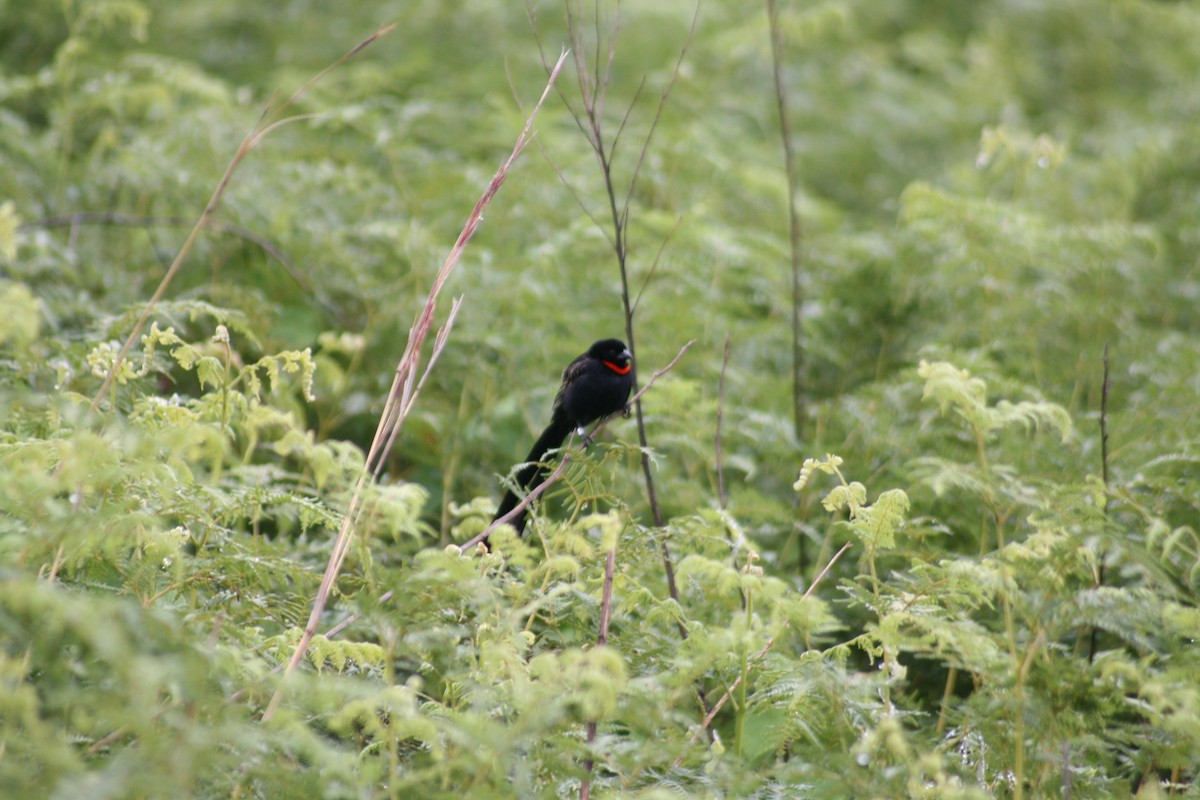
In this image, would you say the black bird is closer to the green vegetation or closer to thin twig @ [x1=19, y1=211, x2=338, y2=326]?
the green vegetation

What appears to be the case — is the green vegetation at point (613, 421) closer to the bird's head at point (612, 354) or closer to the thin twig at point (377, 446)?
the thin twig at point (377, 446)

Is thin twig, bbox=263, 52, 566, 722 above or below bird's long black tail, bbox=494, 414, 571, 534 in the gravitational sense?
above

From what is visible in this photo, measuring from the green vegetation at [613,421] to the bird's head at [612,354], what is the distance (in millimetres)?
235

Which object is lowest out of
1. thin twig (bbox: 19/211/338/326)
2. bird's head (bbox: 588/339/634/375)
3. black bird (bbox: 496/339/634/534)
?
black bird (bbox: 496/339/634/534)

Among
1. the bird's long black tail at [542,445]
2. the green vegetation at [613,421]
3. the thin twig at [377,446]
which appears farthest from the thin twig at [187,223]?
the thin twig at [377,446]

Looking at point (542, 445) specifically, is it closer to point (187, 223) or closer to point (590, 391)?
point (590, 391)

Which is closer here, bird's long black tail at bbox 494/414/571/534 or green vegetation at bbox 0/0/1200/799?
green vegetation at bbox 0/0/1200/799

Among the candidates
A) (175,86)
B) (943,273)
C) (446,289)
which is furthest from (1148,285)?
(175,86)

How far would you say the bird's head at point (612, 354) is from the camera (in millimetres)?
4059

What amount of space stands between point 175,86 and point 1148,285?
5172 mm

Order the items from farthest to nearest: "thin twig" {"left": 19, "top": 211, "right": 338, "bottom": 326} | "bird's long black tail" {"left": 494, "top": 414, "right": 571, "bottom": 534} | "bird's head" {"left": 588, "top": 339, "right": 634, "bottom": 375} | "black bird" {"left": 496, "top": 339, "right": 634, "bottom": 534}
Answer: "thin twig" {"left": 19, "top": 211, "right": 338, "bottom": 326} → "bird's head" {"left": 588, "top": 339, "right": 634, "bottom": 375} → "black bird" {"left": 496, "top": 339, "right": 634, "bottom": 534} → "bird's long black tail" {"left": 494, "top": 414, "right": 571, "bottom": 534}

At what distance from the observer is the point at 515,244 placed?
210 inches

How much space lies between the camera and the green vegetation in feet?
6.32

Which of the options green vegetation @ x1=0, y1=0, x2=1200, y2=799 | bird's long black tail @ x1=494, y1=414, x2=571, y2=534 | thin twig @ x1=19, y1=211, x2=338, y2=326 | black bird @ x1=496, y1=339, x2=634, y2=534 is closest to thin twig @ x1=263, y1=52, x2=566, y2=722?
green vegetation @ x1=0, y1=0, x2=1200, y2=799
